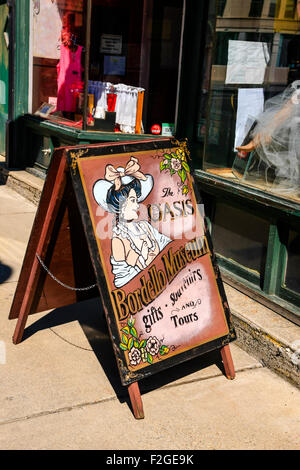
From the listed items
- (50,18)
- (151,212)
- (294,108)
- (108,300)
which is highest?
(50,18)

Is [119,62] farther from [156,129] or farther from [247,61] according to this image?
[247,61]

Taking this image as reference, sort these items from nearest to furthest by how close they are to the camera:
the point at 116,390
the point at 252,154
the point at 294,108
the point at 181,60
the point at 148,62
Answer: the point at 116,390
the point at 294,108
the point at 252,154
the point at 181,60
the point at 148,62

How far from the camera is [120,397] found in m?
3.57

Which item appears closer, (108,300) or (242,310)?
(108,300)

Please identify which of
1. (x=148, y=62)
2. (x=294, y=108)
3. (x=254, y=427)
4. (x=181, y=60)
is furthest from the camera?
(x=148, y=62)

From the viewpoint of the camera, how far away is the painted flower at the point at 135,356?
132 inches

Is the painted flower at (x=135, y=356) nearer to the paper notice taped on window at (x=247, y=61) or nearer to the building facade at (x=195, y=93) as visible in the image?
the building facade at (x=195, y=93)

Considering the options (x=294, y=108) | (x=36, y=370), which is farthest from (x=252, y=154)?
(x=36, y=370)

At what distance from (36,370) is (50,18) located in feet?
17.3

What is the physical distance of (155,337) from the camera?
11.5 ft

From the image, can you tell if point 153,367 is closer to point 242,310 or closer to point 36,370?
point 36,370

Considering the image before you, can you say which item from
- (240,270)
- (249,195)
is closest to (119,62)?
(249,195)

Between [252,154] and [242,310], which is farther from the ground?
[252,154]

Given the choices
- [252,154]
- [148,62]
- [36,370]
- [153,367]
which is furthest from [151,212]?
[148,62]
